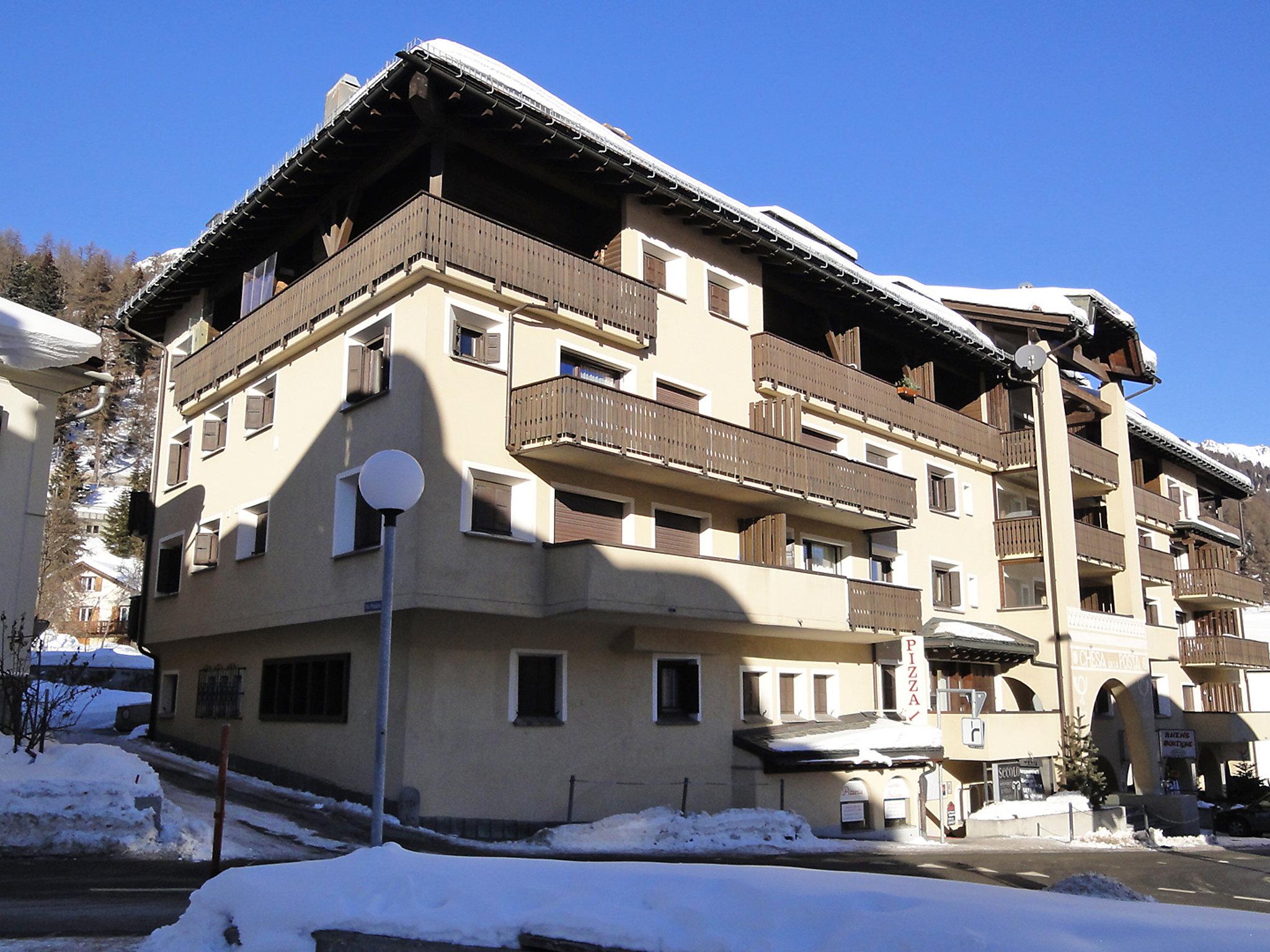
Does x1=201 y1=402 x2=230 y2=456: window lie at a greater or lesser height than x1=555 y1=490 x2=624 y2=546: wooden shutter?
greater

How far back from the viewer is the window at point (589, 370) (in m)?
21.2

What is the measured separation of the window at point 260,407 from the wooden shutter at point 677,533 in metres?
8.57

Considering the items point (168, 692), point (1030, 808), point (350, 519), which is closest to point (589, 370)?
point (350, 519)

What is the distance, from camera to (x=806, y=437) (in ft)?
87.2

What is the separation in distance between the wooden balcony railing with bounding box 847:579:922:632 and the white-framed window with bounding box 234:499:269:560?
12.4m

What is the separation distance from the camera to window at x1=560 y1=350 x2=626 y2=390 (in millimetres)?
21250

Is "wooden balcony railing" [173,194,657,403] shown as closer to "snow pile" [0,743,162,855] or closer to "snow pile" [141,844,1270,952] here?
"snow pile" [0,743,162,855]

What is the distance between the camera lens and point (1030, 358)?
33094mm

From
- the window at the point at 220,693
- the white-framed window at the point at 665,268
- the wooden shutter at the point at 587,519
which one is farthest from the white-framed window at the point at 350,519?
the white-framed window at the point at 665,268

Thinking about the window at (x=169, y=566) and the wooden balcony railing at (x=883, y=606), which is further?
the window at (x=169, y=566)

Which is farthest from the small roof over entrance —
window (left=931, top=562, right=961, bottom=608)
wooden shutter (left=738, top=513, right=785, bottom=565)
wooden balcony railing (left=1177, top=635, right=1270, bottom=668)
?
wooden balcony railing (left=1177, top=635, right=1270, bottom=668)

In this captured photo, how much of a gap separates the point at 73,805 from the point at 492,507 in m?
8.28

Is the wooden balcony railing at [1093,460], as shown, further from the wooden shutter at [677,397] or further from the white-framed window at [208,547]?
the white-framed window at [208,547]

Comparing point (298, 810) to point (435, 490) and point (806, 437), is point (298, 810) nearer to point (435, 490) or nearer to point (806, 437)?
point (435, 490)
